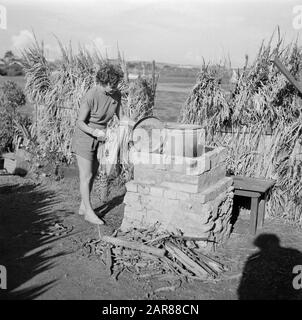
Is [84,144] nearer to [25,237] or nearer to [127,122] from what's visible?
[25,237]

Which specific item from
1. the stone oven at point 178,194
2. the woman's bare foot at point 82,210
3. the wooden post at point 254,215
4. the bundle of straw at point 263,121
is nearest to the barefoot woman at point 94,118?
the woman's bare foot at point 82,210

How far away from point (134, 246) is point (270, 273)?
158cm

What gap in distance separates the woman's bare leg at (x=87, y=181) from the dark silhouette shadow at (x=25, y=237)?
53 centimetres

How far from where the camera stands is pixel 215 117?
23.1 ft

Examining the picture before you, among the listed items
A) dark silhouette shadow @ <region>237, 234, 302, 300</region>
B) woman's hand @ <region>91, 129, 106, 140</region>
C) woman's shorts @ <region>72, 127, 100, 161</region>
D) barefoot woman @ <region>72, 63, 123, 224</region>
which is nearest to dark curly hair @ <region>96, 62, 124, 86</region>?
barefoot woman @ <region>72, 63, 123, 224</region>

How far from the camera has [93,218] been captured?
602cm

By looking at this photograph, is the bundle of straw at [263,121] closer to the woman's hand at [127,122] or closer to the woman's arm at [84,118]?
the woman's hand at [127,122]

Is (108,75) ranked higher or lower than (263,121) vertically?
higher

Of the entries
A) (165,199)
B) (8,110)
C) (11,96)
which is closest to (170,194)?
(165,199)

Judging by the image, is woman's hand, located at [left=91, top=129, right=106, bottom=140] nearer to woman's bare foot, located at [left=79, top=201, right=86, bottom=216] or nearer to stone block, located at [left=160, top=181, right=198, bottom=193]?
stone block, located at [left=160, top=181, right=198, bottom=193]

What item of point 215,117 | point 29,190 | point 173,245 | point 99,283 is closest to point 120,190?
point 29,190

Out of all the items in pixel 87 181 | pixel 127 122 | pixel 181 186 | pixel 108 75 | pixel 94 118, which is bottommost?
pixel 87 181

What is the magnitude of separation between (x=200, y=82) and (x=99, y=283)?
385cm

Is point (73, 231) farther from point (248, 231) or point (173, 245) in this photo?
point (248, 231)
